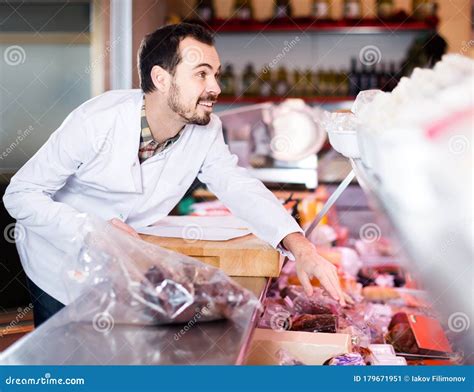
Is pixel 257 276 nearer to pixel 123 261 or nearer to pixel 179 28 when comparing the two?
pixel 123 261

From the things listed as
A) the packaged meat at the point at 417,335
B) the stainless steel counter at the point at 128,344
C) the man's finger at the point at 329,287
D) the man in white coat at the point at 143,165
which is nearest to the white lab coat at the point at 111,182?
the man in white coat at the point at 143,165

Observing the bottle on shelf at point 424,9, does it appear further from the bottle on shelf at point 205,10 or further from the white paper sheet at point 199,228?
the white paper sheet at point 199,228

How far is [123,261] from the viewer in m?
1.24

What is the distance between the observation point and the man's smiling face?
6.28 ft

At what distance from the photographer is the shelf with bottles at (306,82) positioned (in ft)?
17.4

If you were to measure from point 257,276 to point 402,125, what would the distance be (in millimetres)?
823

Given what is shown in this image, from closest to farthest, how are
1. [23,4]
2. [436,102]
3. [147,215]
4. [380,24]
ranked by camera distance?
[436,102], [147,215], [23,4], [380,24]

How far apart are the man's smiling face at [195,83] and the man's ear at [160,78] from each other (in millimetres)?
28

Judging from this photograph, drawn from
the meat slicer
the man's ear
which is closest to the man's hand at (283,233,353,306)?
the man's ear

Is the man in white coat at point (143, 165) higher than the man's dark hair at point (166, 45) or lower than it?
lower

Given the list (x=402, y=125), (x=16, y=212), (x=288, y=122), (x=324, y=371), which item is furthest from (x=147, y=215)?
(x=288, y=122)

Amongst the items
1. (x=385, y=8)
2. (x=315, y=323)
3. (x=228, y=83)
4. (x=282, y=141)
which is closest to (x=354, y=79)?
(x=385, y=8)

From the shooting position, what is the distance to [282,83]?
5461 mm

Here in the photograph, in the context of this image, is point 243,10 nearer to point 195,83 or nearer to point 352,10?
point 352,10
